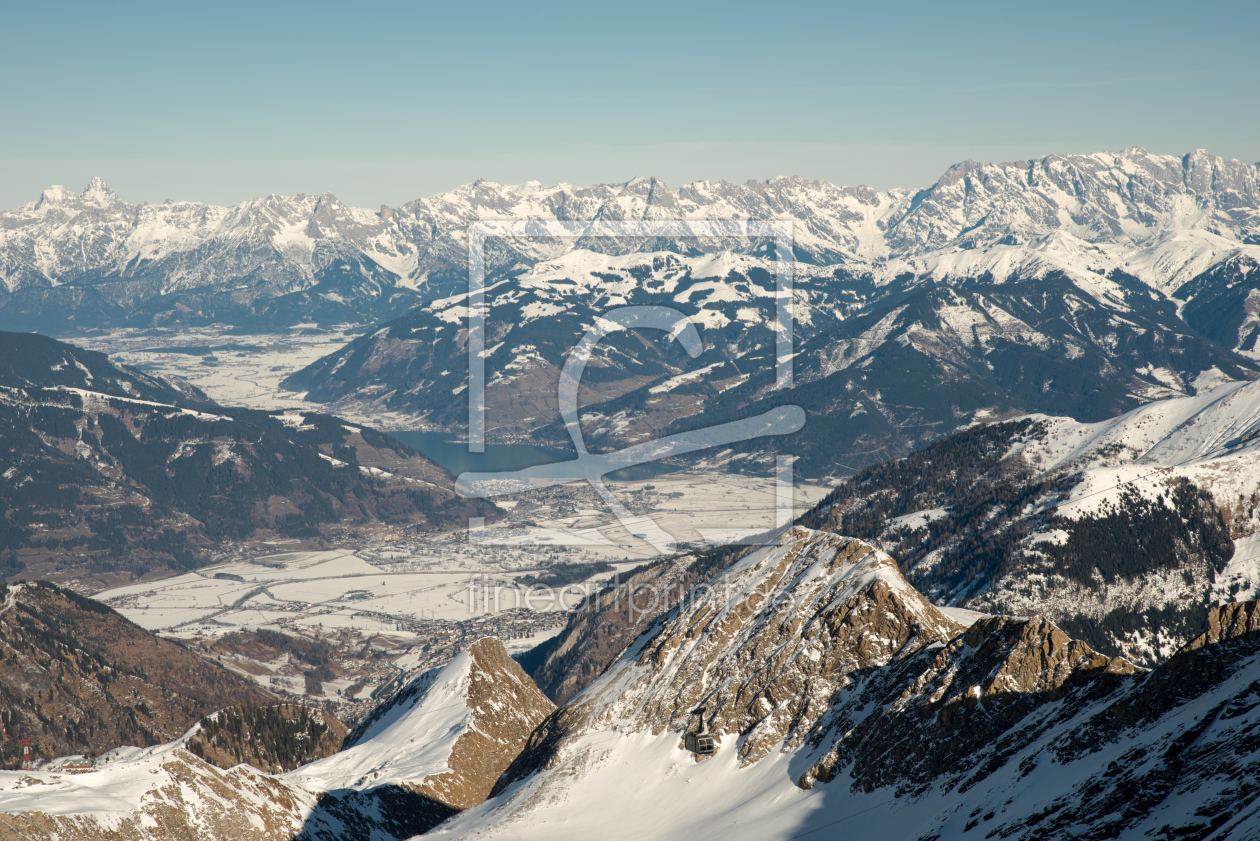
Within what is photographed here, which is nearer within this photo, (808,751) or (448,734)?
(808,751)

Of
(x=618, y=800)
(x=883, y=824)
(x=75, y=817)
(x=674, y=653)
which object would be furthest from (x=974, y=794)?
(x=75, y=817)

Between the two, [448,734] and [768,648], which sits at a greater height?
[768,648]

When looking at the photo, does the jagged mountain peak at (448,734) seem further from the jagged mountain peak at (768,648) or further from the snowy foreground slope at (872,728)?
the jagged mountain peak at (768,648)

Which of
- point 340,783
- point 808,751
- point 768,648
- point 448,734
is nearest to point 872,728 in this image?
point 808,751

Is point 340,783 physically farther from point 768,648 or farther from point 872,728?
point 872,728

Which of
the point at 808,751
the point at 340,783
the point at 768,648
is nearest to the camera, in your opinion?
the point at 808,751

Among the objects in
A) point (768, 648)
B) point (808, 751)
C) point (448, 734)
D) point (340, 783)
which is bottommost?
point (340, 783)

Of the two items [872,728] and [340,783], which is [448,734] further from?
[872,728]

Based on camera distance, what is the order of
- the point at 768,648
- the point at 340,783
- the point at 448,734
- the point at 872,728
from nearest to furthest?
1. the point at 872,728
2. the point at 768,648
3. the point at 340,783
4. the point at 448,734

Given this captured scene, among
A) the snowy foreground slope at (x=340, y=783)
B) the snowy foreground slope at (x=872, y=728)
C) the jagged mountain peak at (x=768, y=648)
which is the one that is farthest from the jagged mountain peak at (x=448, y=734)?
the jagged mountain peak at (x=768, y=648)
